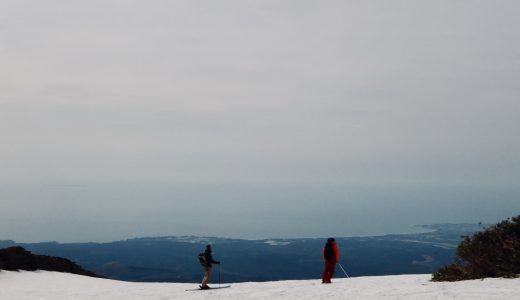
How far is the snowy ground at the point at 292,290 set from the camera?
559 inches

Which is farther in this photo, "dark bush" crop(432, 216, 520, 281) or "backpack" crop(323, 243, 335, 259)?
"backpack" crop(323, 243, 335, 259)

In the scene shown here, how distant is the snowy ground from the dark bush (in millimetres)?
967

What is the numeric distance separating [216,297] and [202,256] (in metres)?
3.43

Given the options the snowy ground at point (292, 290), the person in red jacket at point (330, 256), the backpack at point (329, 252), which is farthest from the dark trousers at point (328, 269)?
the snowy ground at point (292, 290)

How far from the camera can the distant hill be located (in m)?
33.7

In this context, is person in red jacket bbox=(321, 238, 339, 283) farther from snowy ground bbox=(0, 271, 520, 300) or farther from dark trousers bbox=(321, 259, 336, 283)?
snowy ground bbox=(0, 271, 520, 300)

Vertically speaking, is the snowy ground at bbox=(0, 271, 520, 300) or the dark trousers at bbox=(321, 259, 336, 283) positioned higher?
the dark trousers at bbox=(321, 259, 336, 283)

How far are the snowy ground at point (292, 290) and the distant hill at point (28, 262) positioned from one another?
460 centimetres

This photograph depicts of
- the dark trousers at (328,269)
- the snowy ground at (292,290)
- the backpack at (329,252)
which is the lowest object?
the snowy ground at (292,290)

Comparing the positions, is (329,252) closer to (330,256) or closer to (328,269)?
(330,256)

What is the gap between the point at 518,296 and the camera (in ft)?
41.2

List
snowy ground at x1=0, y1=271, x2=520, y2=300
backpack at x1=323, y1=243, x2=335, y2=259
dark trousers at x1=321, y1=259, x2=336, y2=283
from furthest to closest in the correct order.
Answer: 1. dark trousers at x1=321, y1=259, x2=336, y2=283
2. backpack at x1=323, y1=243, x2=335, y2=259
3. snowy ground at x1=0, y1=271, x2=520, y2=300

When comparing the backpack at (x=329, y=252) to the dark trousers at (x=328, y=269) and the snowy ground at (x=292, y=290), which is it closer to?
the dark trousers at (x=328, y=269)

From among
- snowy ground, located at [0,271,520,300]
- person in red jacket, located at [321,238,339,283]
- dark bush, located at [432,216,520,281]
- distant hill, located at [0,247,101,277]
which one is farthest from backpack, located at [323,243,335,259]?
distant hill, located at [0,247,101,277]
